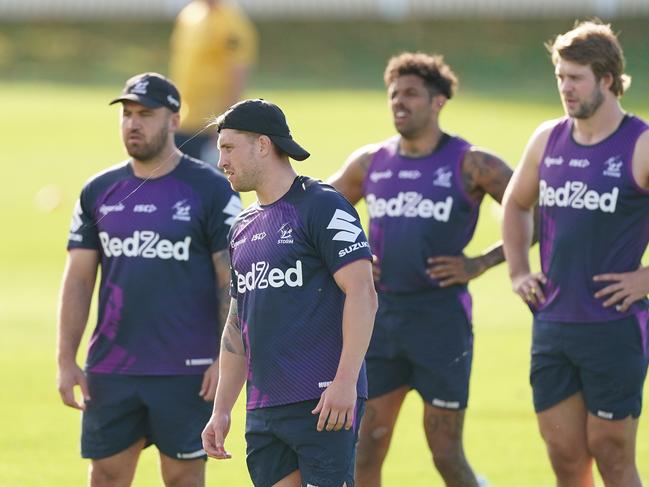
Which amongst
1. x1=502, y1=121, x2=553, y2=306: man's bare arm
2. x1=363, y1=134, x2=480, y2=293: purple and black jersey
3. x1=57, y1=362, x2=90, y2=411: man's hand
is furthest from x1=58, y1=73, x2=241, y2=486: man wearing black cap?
x1=502, y1=121, x2=553, y2=306: man's bare arm

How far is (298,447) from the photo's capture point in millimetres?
6379

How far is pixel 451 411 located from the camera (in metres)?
8.29

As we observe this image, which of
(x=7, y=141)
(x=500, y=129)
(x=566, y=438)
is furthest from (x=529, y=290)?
(x=7, y=141)

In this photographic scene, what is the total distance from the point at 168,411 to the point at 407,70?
95.3 inches

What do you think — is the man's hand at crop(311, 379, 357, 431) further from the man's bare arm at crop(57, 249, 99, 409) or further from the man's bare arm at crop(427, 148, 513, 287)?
the man's bare arm at crop(427, 148, 513, 287)

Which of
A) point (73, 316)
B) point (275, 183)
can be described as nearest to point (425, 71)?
point (275, 183)

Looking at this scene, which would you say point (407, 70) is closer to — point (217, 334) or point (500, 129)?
point (217, 334)

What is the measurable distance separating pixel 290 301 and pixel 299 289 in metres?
0.06

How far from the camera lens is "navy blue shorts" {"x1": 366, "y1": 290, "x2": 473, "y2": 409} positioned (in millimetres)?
8305

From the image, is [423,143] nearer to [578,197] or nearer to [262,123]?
[578,197]

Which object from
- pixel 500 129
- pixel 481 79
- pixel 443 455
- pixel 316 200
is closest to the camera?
pixel 316 200

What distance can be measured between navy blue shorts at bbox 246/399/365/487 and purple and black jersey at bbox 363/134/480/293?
6.37 ft

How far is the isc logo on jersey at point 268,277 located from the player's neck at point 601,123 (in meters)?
1.96

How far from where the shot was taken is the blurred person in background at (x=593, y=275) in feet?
24.3
